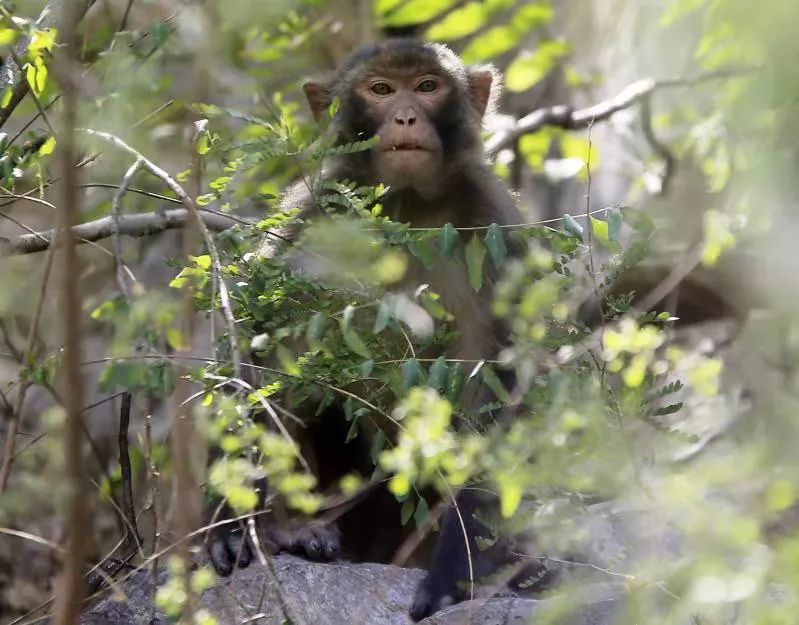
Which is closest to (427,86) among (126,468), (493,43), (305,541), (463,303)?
(463,303)

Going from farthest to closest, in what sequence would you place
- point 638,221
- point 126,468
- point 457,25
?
point 457,25 → point 126,468 → point 638,221

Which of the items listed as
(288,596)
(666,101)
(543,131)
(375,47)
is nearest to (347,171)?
(375,47)

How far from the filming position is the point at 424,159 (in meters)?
4.92

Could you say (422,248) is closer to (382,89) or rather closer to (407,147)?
(407,147)

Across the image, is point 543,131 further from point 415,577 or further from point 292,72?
point 415,577

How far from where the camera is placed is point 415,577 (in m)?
4.42

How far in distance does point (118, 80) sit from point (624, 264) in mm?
1655

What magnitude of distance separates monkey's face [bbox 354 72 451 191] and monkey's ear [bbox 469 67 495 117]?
39 centimetres

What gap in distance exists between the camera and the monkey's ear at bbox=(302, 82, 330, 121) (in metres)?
5.64

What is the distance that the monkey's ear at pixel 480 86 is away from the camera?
5.75 meters

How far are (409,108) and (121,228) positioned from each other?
4.72 feet

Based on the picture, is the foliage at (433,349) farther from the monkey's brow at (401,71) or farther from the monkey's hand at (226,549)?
the monkey's brow at (401,71)

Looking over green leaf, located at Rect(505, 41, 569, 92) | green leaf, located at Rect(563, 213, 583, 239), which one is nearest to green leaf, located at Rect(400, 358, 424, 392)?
green leaf, located at Rect(563, 213, 583, 239)

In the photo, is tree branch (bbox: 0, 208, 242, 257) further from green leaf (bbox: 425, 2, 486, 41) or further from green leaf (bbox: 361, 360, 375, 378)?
green leaf (bbox: 425, 2, 486, 41)
